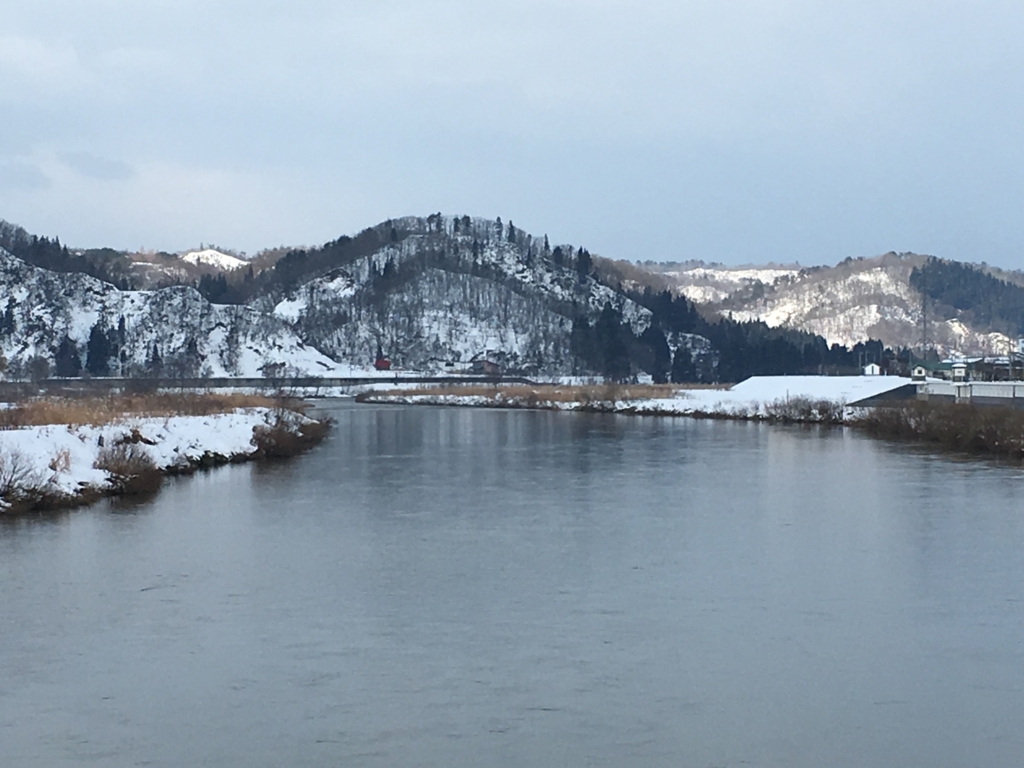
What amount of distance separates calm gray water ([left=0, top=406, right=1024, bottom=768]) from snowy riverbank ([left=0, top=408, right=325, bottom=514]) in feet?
3.24

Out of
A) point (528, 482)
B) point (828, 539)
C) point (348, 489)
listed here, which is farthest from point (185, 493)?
point (828, 539)

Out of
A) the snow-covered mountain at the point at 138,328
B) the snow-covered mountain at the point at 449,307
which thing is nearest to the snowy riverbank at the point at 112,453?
the snow-covered mountain at the point at 138,328

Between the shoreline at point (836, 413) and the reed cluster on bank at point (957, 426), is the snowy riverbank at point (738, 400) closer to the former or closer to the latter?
the shoreline at point (836, 413)

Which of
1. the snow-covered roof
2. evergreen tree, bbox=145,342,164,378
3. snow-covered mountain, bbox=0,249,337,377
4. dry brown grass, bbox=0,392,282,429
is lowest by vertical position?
dry brown grass, bbox=0,392,282,429

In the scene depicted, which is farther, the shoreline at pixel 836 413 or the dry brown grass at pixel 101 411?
the shoreline at pixel 836 413

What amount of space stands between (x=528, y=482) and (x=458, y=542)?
9.30m

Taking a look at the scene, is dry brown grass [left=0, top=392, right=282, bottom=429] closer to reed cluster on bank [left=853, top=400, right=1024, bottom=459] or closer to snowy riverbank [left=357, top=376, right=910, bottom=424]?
reed cluster on bank [left=853, top=400, right=1024, bottom=459]

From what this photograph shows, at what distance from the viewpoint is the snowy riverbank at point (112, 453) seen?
21672 mm

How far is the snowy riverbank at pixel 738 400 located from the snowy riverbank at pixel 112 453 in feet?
101

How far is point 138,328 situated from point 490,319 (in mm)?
51355

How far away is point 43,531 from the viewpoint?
764 inches

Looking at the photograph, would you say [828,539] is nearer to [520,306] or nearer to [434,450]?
[434,450]

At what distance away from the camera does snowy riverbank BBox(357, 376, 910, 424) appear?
193 feet

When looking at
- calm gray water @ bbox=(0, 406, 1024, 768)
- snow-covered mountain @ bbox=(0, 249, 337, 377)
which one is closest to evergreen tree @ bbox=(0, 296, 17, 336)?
snow-covered mountain @ bbox=(0, 249, 337, 377)
